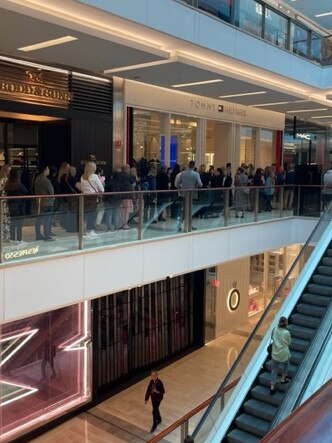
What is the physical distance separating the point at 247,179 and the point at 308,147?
11.3m

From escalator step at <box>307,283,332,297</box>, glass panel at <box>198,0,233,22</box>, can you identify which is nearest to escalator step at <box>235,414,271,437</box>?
escalator step at <box>307,283,332,297</box>

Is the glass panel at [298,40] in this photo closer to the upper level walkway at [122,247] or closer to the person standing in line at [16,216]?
the upper level walkway at [122,247]

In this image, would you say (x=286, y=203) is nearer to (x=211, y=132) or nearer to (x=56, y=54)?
(x=211, y=132)

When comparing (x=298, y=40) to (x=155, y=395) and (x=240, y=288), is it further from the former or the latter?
(x=155, y=395)

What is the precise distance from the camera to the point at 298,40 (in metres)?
15.0

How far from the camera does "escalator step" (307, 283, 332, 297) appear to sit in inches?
364

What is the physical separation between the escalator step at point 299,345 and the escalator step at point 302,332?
0.07 metres

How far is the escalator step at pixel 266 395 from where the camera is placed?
24.8ft

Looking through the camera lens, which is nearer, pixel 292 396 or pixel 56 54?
pixel 292 396

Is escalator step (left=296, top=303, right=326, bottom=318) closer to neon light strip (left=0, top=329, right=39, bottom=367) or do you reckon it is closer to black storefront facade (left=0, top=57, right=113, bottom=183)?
neon light strip (left=0, top=329, right=39, bottom=367)

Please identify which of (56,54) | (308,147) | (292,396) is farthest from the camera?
(308,147)

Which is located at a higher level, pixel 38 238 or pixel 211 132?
pixel 211 132

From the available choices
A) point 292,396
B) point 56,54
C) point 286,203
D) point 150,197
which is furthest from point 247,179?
point 292,396

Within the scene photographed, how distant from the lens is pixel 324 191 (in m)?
13.2
